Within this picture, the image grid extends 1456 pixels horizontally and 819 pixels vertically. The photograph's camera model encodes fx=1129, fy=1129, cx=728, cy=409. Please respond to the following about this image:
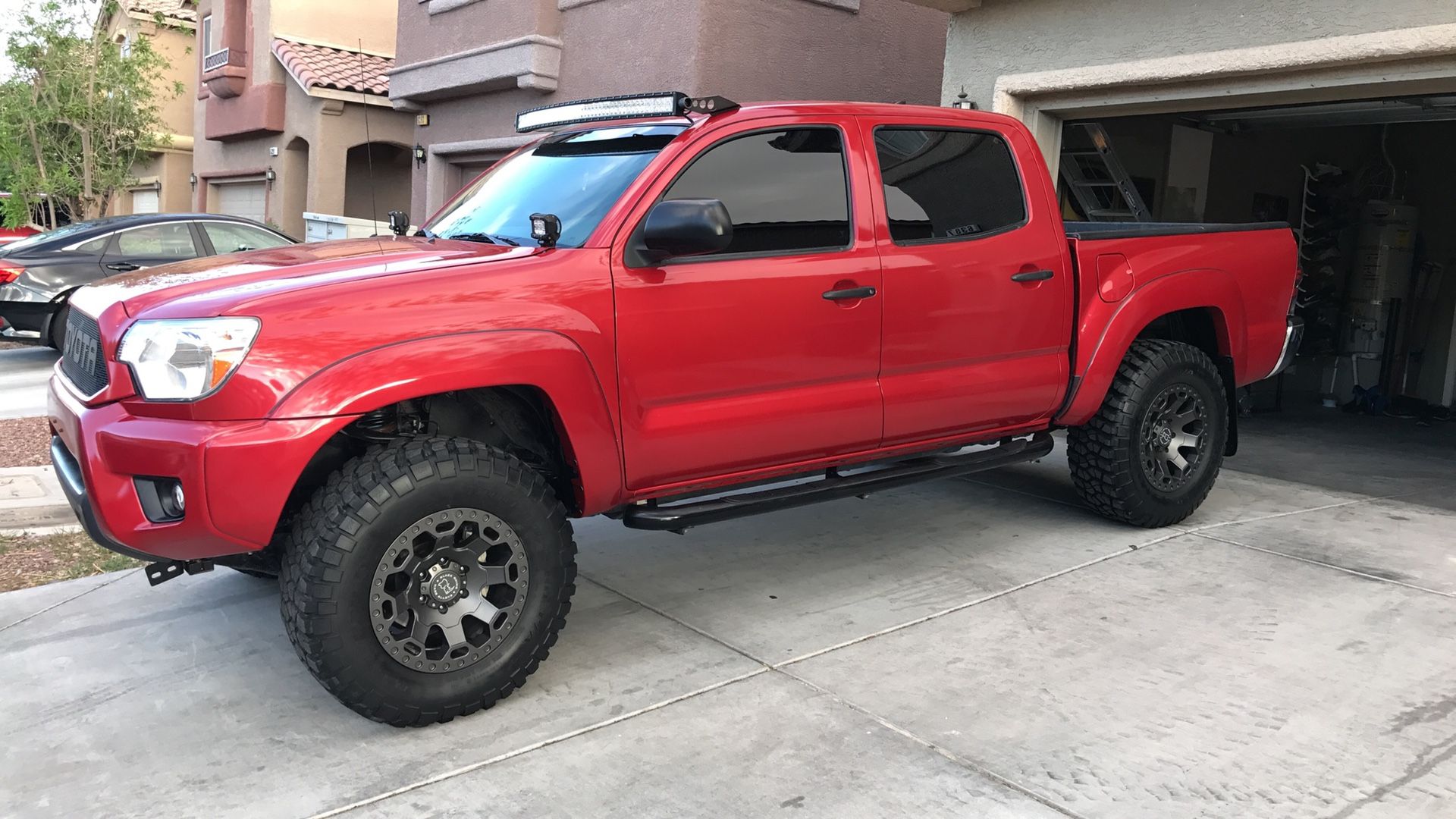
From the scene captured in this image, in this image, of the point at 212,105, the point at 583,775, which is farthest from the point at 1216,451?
the point at 212,105

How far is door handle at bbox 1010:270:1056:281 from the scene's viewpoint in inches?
204

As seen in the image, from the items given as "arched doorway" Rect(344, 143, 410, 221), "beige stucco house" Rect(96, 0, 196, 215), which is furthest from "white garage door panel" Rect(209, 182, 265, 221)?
Answer: "beige stucco house" Rect(96, 0, 196, 215)

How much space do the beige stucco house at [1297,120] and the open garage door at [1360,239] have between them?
0.07ft

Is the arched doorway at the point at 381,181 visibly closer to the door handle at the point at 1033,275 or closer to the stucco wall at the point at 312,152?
the stucco wall at the point at 312,152

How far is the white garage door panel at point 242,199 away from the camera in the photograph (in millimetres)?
21391

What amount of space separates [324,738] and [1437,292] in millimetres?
14753

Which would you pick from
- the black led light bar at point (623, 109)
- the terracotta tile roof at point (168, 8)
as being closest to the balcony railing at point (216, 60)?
the terracotta tile roof at point (168, 8)

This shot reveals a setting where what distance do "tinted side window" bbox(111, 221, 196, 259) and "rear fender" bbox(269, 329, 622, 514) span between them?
9328mm

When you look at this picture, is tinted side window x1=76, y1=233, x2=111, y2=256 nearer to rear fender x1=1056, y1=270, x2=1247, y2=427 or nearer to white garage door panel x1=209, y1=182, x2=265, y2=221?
white garage door panel x1=209, y1=182, x2=265, y2=221

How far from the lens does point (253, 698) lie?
3.98 meters

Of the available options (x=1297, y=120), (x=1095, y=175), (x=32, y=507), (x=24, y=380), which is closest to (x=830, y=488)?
(x=32, y=507)

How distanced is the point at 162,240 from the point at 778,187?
9.38 metres

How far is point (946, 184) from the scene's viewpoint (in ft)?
16.7

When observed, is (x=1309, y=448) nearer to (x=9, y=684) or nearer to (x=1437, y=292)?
(x=1437, y=292)
